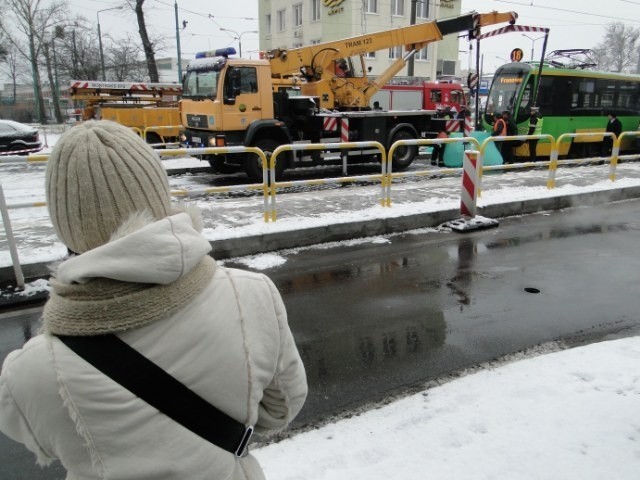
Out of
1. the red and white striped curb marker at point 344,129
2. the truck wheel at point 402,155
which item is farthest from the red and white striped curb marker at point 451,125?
the red and white striped curb marker at point 344,129

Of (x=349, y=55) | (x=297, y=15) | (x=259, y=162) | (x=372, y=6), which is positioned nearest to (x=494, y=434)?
(x=259, y=162)

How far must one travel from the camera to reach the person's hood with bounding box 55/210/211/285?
112 centimetres

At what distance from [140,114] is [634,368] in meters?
20.9

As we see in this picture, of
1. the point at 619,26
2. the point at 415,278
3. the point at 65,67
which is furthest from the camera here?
the point at 619,26

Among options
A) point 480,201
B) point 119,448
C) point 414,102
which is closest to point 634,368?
point 119,448

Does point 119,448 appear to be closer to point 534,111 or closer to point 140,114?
point 534,111

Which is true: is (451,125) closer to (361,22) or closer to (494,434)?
(494,434)

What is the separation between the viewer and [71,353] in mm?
1128

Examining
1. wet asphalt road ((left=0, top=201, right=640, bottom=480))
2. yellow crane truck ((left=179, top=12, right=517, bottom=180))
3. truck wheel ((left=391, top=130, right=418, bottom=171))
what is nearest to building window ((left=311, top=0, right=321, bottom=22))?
yellow crane truck ((left=179, top=12, right=517, bottom=180))

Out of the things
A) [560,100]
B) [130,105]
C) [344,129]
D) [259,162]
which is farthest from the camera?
[130,105]

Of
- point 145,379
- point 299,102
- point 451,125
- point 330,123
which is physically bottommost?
point 145,379

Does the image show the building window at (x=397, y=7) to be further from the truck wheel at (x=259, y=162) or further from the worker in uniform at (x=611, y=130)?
the truck wheel at (x=259, y=162)

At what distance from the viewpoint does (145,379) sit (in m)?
1.14

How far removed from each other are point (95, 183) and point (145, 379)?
46 cm
